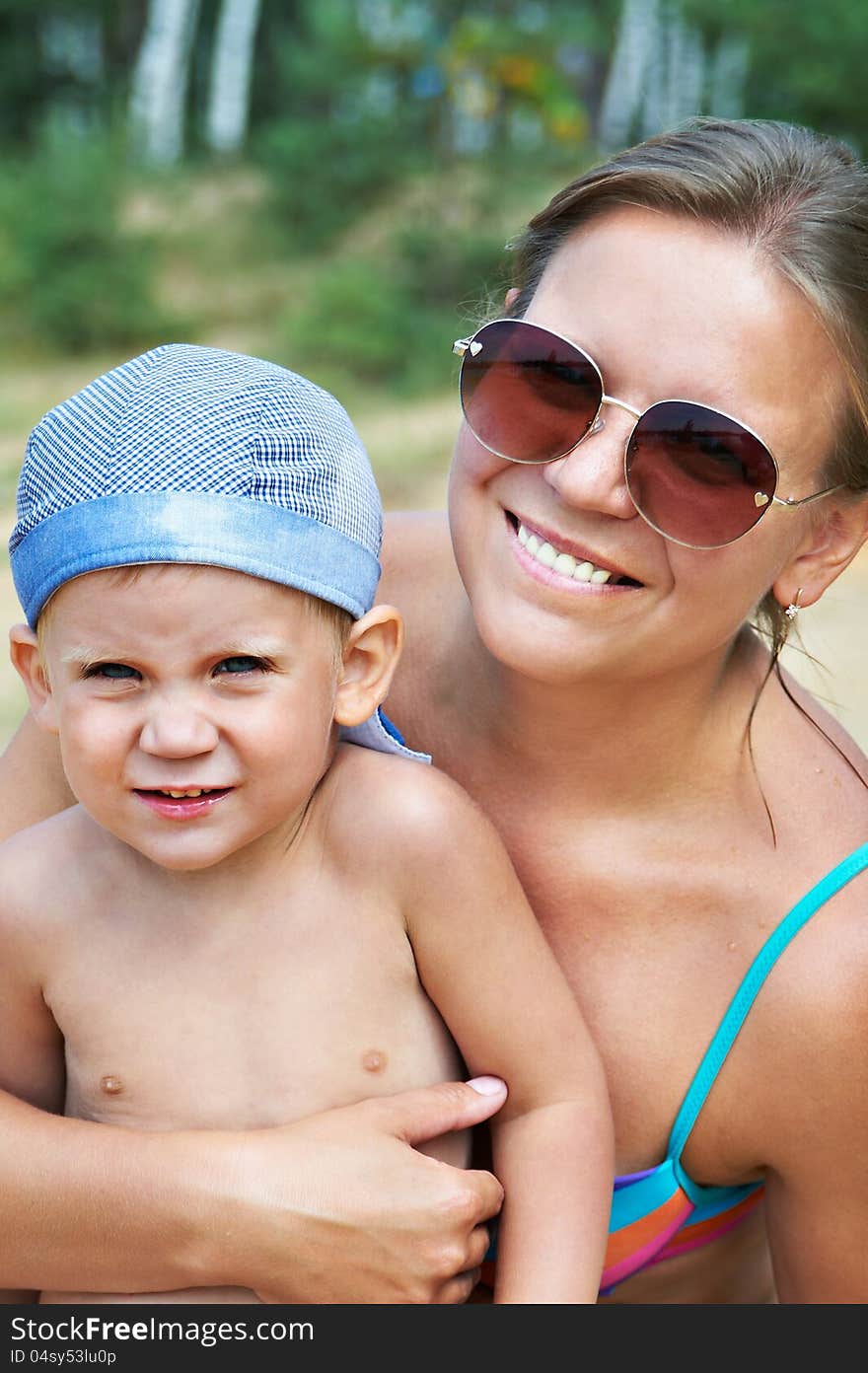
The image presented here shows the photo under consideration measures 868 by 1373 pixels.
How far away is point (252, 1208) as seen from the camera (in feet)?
7.50

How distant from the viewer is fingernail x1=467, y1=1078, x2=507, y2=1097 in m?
2.43

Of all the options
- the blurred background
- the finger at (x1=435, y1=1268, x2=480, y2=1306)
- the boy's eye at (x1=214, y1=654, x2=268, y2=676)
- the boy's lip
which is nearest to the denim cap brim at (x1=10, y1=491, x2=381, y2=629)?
the boy's eye at (x1=214, y1=654, x2=268, y2=676)

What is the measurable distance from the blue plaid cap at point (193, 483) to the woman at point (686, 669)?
12.8 inches

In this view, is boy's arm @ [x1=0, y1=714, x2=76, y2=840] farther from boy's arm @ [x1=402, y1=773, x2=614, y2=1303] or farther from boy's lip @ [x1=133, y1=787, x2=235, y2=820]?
boy's arm @ [x1=402, y1=773, x2=614, y2=1303]

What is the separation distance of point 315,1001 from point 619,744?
2.22 feet

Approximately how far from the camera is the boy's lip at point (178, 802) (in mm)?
2229

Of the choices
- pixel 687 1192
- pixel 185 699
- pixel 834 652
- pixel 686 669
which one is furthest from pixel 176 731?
pixel 834 652

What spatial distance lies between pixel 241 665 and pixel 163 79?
21.6m

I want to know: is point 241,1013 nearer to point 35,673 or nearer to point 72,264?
point 35,673

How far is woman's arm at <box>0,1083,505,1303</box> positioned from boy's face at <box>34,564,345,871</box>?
17.5 inches

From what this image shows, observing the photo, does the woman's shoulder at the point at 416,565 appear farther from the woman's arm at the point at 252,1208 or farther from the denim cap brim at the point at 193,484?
the woman's arm at the point at 252,1208

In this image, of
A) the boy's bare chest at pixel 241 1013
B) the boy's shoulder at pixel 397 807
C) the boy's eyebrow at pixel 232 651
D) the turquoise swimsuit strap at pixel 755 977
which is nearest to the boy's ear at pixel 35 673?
the boy's eyebrow at pixel 232 651

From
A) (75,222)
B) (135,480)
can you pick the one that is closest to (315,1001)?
(135,480)

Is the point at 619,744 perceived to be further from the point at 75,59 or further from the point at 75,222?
the point at 75,59
